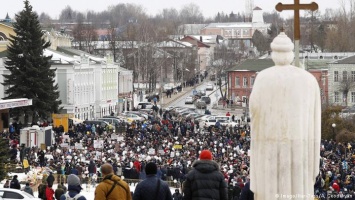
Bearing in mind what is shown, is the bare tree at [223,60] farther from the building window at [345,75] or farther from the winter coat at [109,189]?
the winter coat at [109,189]

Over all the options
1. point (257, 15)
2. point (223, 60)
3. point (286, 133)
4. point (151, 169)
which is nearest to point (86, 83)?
point (223, 60)

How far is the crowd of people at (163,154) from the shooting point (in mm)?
29750

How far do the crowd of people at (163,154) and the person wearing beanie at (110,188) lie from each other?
43.7 feet

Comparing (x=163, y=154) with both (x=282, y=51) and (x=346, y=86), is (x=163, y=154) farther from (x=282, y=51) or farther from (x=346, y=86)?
(x=346, y=86)

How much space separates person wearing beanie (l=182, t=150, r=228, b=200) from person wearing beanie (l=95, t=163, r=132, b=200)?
0.60 m

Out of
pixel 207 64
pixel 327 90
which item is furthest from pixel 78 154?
pixel 207 64

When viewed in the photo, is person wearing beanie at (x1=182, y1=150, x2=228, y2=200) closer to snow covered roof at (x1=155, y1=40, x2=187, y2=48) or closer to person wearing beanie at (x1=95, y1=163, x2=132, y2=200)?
person wearing beanie at (x1=95, y1=163, x2=132, y2=200)

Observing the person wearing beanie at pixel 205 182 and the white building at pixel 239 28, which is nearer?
the person wearing beanie at pixel 205 182

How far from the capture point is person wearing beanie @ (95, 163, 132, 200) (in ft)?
34.6

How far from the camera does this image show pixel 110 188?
1054cm

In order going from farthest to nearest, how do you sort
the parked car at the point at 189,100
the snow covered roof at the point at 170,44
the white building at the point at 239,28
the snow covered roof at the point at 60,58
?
the white building at the point at 239,28 < the snow covered roof at the point at 170,44 < the parked car at the point at 189,100 < the snow covered roof at the point at 60,58

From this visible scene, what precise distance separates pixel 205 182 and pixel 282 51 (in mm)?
1959

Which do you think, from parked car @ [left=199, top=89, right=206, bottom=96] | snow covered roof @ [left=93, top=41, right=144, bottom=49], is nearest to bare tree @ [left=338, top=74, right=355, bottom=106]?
parked car @ [left=199, top=89, right=206, bottom=96]

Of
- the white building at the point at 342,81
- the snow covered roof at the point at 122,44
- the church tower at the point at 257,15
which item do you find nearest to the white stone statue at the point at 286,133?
the white building at the point at 342,81
